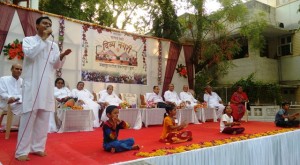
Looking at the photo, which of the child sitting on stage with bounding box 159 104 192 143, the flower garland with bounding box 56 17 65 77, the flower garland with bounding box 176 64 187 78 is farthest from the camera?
the flower garland with bounding box 176 64 187 78

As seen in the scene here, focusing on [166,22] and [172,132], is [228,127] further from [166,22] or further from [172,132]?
[166,22]

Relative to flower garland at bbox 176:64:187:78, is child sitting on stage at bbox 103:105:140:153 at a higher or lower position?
lower

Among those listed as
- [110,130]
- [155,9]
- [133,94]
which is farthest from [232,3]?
[110,130]

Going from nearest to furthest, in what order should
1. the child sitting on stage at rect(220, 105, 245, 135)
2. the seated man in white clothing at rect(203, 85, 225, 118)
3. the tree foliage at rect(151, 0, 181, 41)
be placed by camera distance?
the child sitting on stage at rect(220, 105, 245, 135) → the seated man in white clothing at rect(203, 85, 225, 118) → the tree foliage at rect(151, 0, 181, 41)

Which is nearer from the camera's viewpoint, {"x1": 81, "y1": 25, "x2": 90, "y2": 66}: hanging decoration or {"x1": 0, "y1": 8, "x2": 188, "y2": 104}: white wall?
{"x1": 0, "y1": 8, "x2": 188, "y2": 104}: white wall

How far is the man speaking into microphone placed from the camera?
2.78m

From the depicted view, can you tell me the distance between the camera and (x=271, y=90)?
11406 millimetres

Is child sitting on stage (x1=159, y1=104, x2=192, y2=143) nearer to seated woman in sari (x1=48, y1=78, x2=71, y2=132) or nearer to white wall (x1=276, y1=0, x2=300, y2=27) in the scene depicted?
seated woman in sari (x1=48, y1=78, x2=71, y2=132)

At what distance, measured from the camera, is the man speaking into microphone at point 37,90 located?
2.78m

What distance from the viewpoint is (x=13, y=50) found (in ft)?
18.7

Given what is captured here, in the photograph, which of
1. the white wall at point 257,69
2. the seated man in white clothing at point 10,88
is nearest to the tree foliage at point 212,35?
the white wall at point 257,69

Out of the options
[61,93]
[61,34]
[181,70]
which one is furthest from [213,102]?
[61,34]

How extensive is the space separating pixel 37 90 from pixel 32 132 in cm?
50

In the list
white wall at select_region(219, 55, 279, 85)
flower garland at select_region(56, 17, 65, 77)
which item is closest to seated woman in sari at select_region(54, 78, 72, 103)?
flower garland at select_region(56, 17, 65, 77)
